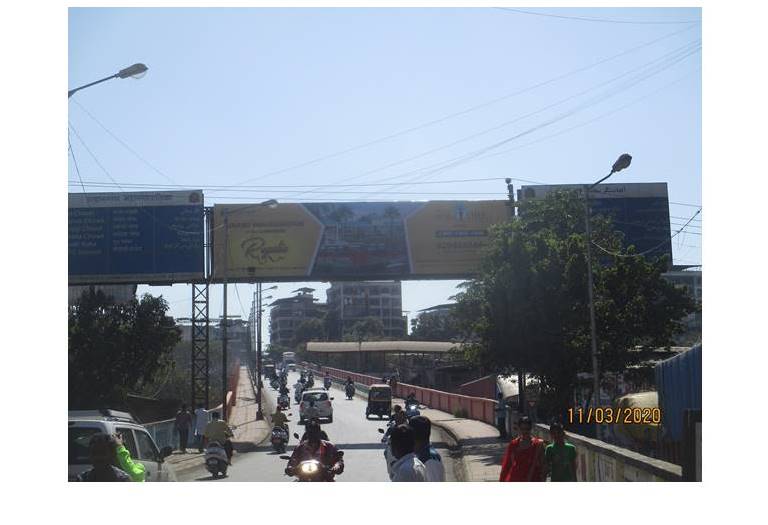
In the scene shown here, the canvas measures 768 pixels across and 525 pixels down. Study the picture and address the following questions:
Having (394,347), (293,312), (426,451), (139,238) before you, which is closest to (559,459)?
(426,451)

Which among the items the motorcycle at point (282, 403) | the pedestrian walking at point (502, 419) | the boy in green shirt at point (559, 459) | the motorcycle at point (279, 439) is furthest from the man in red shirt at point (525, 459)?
the pedestrian walking at point (502, 419)

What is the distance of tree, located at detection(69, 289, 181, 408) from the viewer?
3309 cm

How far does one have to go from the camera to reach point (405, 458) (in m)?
6.88

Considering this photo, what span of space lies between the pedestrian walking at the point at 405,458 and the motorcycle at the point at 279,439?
19712mm

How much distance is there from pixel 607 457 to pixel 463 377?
158ft

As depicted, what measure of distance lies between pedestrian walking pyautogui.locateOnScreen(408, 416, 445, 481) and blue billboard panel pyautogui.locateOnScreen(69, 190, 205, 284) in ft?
90.9

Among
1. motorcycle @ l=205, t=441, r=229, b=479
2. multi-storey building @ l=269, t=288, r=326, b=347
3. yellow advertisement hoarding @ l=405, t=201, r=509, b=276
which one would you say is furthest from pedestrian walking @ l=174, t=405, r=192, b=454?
multi-storey building @ l=269, t=288, r=326, b=347

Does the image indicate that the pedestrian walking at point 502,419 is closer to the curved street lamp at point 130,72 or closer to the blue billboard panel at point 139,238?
the blue billboard panel at point 139,238

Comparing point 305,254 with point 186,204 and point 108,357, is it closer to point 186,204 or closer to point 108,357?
point 186,204

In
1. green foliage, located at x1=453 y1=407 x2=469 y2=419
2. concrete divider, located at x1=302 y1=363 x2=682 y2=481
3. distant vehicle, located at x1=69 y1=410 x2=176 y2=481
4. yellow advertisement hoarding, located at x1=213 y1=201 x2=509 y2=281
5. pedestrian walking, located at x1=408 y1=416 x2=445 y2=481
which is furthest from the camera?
green foliage, located at x1=453 y1=407 x2=469 y2=419

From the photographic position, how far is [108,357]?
3391cm

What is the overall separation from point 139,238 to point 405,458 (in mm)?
29368
